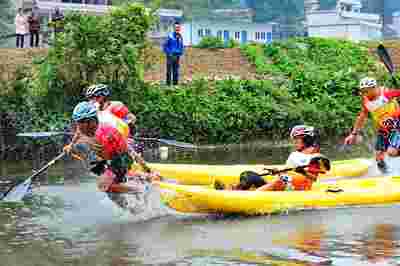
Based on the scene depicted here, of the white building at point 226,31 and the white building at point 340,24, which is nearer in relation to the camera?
the white building at point 226,31

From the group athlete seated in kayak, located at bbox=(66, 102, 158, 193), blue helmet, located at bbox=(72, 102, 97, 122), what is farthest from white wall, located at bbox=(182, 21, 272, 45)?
blue helmet, located at bbox=(72, 102, 97, 122)

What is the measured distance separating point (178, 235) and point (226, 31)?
31812mm

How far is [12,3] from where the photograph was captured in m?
37.0

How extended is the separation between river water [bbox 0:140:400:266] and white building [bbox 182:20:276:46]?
86.9 ft

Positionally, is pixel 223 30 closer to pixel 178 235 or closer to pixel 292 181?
pixel 292 181

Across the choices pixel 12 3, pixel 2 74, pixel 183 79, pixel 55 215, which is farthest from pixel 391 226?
pixel 12 3

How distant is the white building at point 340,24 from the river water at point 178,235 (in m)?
32.4

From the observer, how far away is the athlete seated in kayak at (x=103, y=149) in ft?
36.2

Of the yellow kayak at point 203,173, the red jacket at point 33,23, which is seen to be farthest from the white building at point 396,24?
the yellow kayak at point 203,173

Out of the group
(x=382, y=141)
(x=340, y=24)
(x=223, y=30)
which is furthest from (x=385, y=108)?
(x=340, y=24)

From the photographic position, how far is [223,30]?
41.9 metres

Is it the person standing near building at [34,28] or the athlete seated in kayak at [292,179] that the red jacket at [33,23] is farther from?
the athlete seated in kayak at [292,179]

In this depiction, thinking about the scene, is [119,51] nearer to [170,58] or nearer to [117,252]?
[170,58]

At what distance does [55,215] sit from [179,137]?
855 centimetres
